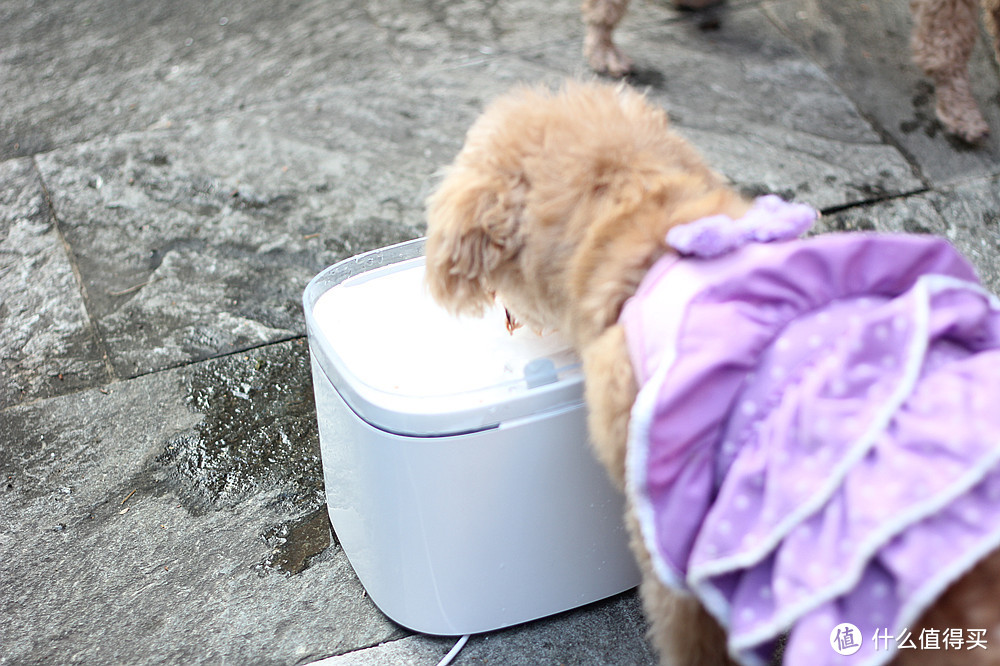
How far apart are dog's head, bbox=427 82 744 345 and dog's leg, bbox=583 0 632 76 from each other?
1991 mm

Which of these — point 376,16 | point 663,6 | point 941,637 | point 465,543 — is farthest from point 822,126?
point 941,637

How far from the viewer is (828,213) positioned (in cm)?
284

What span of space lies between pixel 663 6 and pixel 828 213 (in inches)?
65.8

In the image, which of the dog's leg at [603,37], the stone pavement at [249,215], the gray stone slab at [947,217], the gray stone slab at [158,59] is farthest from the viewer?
the gray stone slab at [158,59]

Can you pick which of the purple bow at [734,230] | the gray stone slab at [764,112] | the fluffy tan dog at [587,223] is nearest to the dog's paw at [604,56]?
the gray stone slab at [764,112]

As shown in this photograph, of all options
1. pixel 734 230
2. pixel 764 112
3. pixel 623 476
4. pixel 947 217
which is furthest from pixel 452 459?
pixel 764 112

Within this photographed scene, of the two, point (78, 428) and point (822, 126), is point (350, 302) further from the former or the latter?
point (822, 126)

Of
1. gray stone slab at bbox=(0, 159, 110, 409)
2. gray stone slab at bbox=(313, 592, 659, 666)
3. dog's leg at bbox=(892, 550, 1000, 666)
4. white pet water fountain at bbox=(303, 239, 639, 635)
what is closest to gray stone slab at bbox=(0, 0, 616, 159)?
gray stone slab at bbox=(0, 159, 110, 409)

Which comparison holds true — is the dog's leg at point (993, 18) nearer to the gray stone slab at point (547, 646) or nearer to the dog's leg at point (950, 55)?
the dog's leg at point (950, 55)

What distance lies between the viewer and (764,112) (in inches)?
129

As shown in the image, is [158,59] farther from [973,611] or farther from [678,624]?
[973,611]

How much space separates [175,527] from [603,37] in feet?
8.12

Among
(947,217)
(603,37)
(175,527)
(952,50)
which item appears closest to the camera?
(175,527)

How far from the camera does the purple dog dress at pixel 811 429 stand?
101cm
